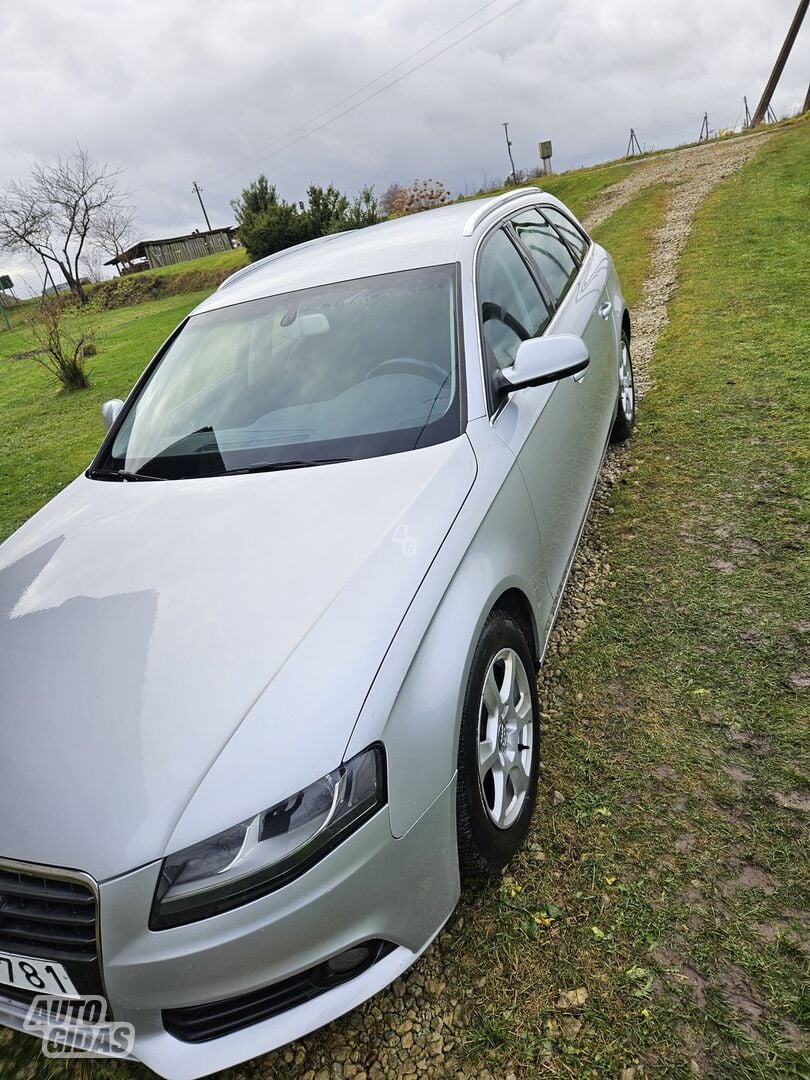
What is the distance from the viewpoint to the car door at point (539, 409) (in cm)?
234

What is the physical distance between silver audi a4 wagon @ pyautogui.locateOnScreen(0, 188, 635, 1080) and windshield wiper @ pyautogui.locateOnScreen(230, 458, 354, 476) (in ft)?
0.06

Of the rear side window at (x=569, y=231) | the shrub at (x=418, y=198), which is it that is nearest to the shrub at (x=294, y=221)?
the shrub at (x=418, y=198)

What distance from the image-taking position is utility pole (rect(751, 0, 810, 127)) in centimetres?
1947

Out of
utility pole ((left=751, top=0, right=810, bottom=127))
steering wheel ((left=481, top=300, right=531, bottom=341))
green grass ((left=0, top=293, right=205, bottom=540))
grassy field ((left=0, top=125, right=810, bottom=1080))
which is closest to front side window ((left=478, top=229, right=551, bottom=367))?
steering wheel ((left=481, top=300, right=531, bottom=341))

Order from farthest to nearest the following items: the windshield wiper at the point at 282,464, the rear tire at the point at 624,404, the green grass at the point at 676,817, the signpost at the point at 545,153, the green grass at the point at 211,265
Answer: the green grass at the point at 211,265, the signpost at the point at 545,153, the rear tire at the point at 624,404, the windshield wiper at the point at 282,464, the green grass at the point at 676,817

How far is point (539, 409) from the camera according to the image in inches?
98.3

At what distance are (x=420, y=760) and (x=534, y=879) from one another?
79cm

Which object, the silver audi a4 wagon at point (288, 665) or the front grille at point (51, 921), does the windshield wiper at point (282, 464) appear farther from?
the front grille at point (51, 921)

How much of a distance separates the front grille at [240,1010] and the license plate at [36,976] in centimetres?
21

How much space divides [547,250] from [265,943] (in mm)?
3406

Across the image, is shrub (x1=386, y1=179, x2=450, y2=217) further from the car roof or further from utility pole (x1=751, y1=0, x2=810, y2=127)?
the car roof

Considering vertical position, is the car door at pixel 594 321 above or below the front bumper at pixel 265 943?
above

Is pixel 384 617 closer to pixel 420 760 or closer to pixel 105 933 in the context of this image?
pixel 420 760

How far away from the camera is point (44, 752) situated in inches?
57.7
